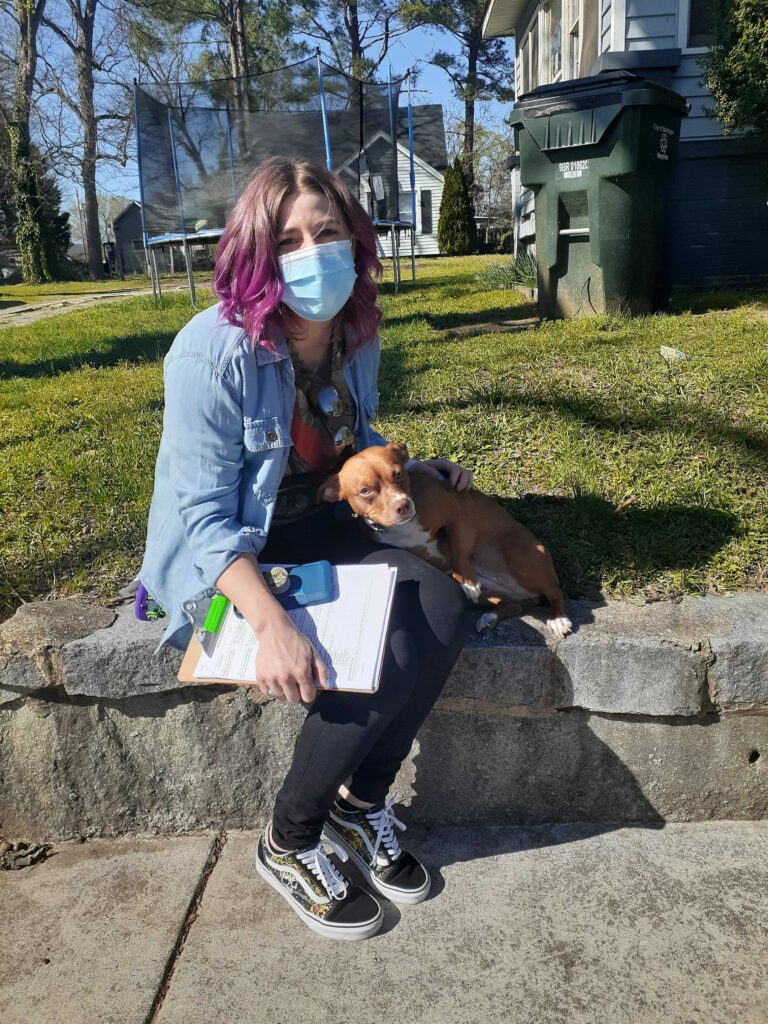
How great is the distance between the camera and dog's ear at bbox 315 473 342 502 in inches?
91.7

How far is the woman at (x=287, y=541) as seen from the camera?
1965mm

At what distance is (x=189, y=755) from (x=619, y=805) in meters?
1.33

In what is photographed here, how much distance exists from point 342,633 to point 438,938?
835mm

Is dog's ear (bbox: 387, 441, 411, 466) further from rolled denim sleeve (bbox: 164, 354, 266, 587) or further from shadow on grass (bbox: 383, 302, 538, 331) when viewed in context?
shadow on grass (bbox: 383, 302, 538, 331)

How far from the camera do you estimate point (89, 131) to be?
2798 cm

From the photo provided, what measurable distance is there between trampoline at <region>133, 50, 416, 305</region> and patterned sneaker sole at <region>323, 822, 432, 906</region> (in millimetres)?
8796

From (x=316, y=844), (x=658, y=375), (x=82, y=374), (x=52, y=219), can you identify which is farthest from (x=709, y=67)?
(x=52, y=219)

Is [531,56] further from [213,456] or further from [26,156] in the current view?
[26,156]

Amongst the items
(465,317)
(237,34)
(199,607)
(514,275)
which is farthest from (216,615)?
(237,34)

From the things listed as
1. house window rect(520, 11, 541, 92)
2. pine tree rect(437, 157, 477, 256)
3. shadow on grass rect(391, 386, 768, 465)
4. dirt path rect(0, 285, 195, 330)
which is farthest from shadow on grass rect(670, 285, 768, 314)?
pine tree rect(437, 157, 477, 256)

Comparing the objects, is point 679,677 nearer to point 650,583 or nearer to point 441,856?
point 650,583

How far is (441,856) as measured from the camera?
2314mm

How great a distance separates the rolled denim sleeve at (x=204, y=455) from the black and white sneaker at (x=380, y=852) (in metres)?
0.82

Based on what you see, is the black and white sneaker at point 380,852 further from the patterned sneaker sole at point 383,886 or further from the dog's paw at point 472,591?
the dog's paw at point 472,591
